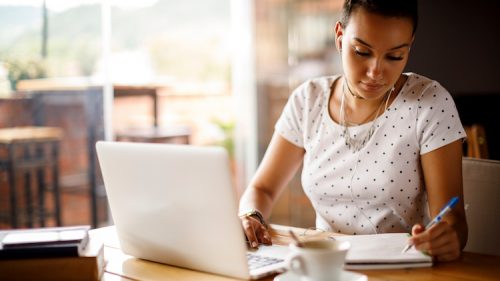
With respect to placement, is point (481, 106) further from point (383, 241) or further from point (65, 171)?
point (65, 171)

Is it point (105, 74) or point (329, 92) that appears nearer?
point (329, 92)

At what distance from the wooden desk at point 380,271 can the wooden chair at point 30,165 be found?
2590 millimetres

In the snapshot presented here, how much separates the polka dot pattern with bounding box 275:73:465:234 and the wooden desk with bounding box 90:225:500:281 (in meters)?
0.31

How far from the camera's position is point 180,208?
1.14 m

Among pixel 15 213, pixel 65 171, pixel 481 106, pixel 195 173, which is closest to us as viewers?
pixel 195 173

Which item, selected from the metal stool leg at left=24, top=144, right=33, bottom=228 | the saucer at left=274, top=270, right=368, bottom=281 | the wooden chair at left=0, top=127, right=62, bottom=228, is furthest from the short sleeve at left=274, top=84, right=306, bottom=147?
the metal stool leg at left=24, top=144, right=33, bottom=228

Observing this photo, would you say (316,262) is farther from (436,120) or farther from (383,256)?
(436,120)

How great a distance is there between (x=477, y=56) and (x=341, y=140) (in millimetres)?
1712

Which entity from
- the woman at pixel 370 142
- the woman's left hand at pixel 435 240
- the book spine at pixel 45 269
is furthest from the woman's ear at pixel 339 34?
the book spine at pixel 45 269

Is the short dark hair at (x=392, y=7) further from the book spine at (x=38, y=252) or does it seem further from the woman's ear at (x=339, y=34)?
the book spine at (x=38, y=252)

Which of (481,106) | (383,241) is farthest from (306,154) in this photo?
(481,106)

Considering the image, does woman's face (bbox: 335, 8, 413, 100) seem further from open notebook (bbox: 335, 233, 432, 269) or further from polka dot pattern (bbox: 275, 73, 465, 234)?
open notebook (bbox: 335, 233, 432, 269)

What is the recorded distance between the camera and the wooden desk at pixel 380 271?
3.76ft

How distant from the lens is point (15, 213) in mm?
3787
